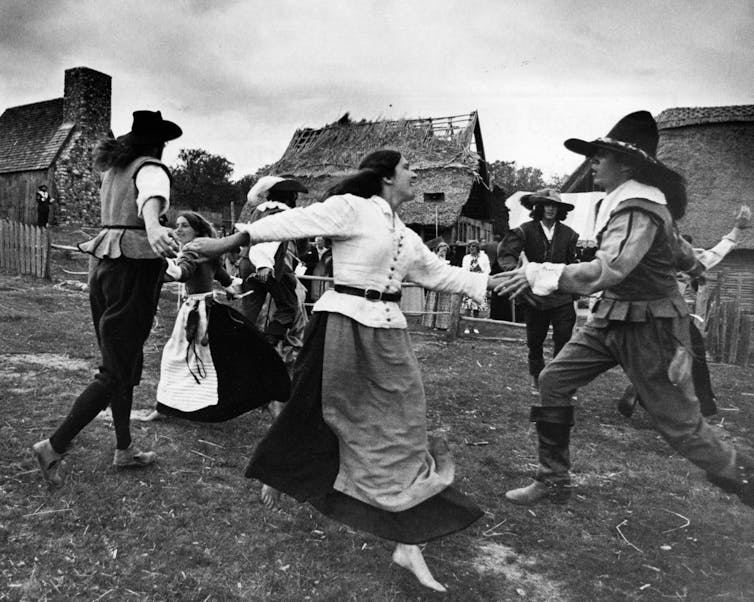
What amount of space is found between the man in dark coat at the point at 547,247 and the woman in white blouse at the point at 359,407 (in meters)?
3.10

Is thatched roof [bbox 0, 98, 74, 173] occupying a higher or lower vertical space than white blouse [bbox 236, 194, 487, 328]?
higher

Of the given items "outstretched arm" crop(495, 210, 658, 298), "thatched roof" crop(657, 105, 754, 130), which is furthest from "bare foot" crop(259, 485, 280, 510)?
"thatched roof" crop(657, 105, 754, 130)

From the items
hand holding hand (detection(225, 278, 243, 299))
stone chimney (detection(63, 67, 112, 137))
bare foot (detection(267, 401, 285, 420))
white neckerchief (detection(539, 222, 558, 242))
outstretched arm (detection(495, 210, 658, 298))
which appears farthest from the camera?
stone chimney (detection(63, 67, 112, 137))

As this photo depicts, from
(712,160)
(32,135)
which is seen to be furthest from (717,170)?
(32,135)

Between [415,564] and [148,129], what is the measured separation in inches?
102

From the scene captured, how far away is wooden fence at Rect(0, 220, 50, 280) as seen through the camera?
13.0 metres

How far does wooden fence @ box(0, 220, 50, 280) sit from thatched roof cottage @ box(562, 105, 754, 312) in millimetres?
13034

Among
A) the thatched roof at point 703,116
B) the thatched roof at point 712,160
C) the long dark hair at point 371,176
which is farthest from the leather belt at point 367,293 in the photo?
the thatched roof at point 703,116

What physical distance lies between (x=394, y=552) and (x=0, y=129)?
31.4 meters

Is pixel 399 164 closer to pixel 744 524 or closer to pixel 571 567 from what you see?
pixel 571 567

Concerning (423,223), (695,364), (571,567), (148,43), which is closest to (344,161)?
(423,223)

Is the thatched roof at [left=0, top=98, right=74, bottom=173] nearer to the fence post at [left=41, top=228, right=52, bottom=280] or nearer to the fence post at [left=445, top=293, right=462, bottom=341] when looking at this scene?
the fence post at [left=41, top=228, right=52, bottom=280]

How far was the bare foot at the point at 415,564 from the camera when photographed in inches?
96.9

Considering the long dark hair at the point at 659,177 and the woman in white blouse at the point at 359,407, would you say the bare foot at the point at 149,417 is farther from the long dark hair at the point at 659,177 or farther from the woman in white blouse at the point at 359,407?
the long dark hair at the point at 659,177
